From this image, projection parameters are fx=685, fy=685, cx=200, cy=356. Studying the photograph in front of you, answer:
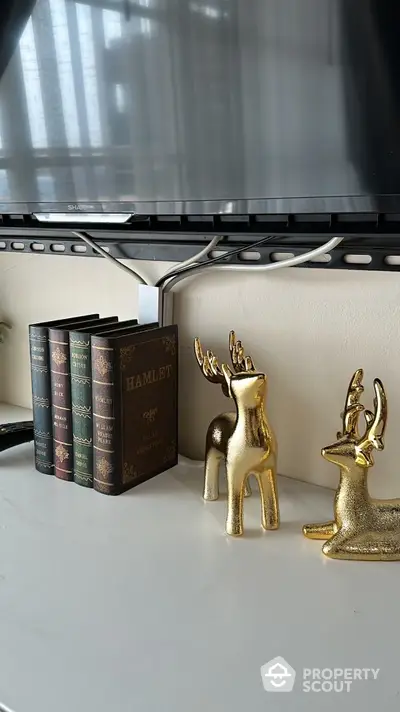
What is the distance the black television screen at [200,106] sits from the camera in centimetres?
68

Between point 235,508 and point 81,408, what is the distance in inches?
10.3

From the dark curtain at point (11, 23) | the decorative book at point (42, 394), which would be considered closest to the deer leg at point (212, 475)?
the decorative book at point (42, 394)

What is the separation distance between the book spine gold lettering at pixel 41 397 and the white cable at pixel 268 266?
0.67 ft

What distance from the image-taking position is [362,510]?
0.73m

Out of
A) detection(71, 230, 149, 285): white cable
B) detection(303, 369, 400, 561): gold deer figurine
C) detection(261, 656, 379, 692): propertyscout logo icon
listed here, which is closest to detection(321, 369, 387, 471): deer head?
detection(303, 369, 400, 561): gold deer figurine

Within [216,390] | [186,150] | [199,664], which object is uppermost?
[186,150]

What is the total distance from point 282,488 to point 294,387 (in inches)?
5.5

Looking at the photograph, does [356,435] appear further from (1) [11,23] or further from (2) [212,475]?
(1) [11,23]

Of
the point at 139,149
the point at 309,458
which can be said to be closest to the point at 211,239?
the point at 139,149

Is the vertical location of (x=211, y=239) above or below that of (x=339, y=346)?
above

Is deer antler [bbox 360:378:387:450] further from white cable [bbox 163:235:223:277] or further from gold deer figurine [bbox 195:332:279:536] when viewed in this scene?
white cable [bbox 163:235:223:277]

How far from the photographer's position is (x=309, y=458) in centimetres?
95

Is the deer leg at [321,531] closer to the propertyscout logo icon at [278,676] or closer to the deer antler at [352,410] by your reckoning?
the deer antler at [352,410]

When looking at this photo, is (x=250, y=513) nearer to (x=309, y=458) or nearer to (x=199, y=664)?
(x=309, y=458)
